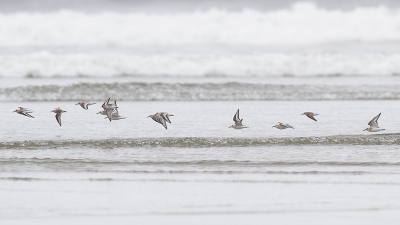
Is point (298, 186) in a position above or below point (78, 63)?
below

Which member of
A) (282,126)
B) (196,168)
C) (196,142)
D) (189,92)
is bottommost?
(196,168)

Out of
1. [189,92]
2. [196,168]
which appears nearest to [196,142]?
[196,168]

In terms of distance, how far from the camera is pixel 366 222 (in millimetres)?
6812

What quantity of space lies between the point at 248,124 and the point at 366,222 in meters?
6.83

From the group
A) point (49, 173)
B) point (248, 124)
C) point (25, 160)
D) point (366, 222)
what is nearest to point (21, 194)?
point (49, 173)

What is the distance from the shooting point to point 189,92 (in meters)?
19.6

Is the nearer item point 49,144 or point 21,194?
point 21,194

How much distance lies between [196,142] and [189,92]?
828cm

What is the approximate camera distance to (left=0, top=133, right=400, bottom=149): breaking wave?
1117 centimetres

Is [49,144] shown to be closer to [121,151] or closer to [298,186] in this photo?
[121,151]

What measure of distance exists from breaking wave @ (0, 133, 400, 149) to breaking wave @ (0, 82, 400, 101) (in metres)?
7.45

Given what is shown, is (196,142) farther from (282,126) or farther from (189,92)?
(189,92)

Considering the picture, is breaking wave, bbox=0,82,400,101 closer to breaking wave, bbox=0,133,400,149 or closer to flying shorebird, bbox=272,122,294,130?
flying shorebird, bbox=272,122,294,130

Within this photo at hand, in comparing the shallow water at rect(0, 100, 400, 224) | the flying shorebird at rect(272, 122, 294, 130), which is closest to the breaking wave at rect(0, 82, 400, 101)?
the shallow water at rect(0, 100, 400, 224)
